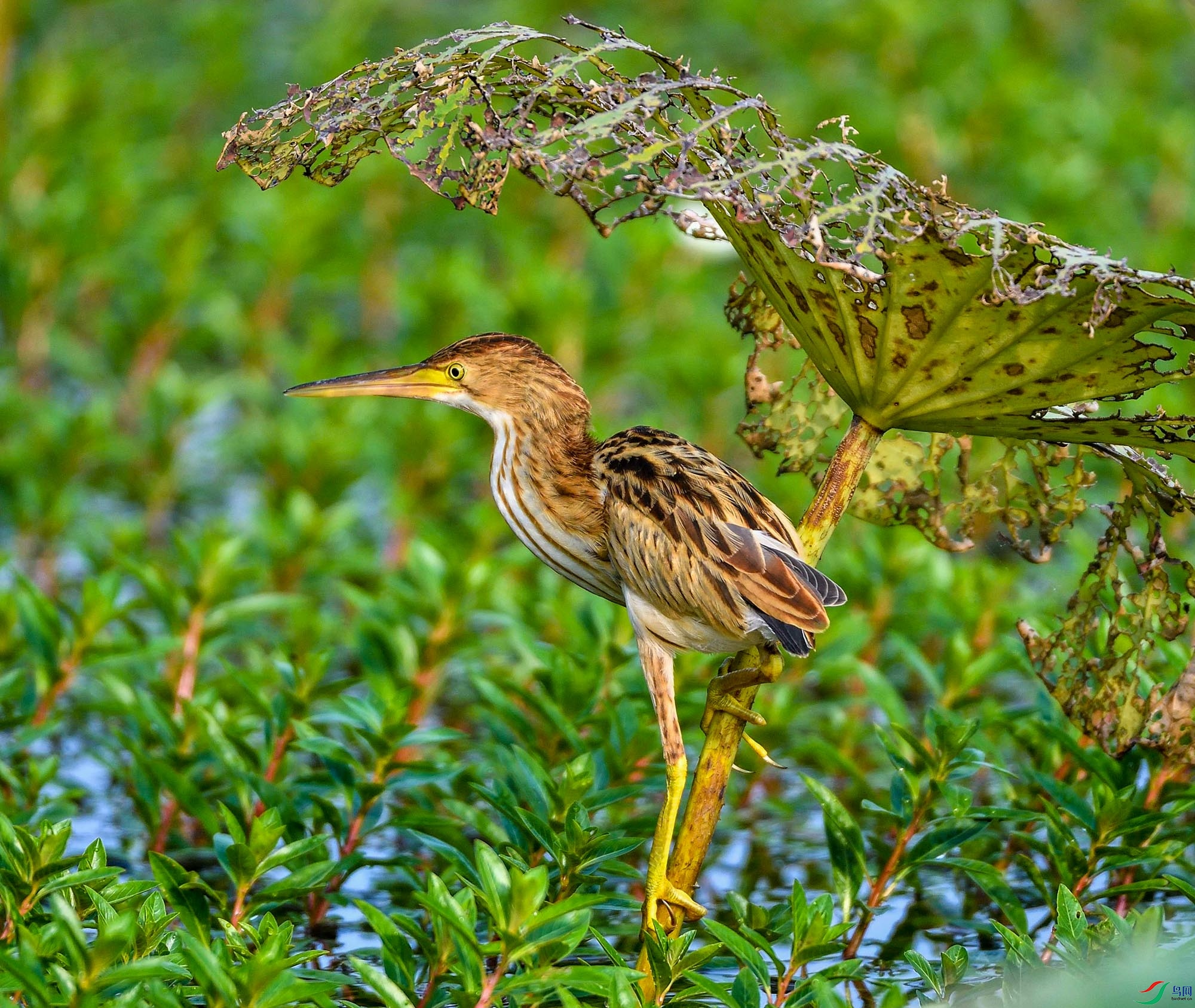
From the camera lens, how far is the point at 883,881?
3.08 m

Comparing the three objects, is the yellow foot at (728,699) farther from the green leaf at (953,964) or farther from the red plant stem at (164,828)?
the red plant stem at (164,828)

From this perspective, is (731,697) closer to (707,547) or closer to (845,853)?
(707,547)

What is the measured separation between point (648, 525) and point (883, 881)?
910 mm

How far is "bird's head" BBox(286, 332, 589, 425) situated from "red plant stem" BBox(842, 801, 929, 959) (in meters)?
1.00

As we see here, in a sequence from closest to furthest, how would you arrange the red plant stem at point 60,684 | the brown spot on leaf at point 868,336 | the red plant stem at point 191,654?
the brown spot on leaf at point 868,336
the red plant stem at point 60,684
the red plant stem at point 191,654

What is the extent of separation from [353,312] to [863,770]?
4.56m

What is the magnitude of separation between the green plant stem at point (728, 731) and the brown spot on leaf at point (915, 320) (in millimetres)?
209

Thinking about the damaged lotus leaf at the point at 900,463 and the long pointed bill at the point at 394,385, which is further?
the long pointed bill at the point at 394,385

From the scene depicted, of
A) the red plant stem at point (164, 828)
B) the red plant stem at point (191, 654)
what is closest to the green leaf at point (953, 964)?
the red plant stem at point (164, 828)

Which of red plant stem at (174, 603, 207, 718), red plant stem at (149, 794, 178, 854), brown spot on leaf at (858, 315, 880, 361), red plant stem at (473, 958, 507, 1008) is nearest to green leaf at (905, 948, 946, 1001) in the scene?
red plant stem at (473, 958, 507, 1008)

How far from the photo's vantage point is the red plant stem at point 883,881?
120 inches

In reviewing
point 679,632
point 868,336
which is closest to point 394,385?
point 679,632

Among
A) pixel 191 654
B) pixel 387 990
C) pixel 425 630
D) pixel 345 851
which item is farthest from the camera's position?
pixel 425 630

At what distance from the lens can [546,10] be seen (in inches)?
388
